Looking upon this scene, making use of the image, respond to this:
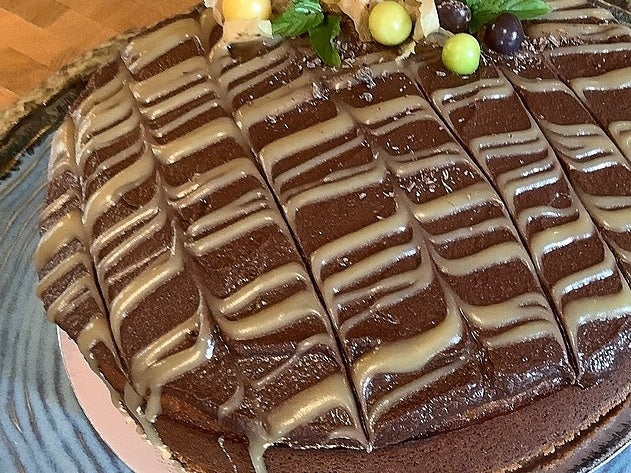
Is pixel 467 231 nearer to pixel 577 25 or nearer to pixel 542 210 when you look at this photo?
pixel 542 210

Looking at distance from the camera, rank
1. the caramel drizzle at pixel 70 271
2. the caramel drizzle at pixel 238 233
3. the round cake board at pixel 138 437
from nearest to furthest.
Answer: the caramel drizzle at pixel 238 233 → the caramel drizzle at pixel 70 271 → the round cake board at pixel 138 437

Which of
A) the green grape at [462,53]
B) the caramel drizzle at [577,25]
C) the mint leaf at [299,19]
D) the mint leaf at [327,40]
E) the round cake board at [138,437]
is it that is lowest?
the round cake board at [138,437]

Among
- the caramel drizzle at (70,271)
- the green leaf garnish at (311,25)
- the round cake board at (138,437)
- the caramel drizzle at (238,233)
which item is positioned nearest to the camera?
the caramel drizzle at (238,233)

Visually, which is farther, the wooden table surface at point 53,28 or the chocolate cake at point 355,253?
the wooden table surface at point 53,28

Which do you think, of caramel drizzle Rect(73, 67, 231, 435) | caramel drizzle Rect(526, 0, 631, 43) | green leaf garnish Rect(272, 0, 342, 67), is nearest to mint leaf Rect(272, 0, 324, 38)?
green leaf garnish Rect(272, 0, 342, 67)

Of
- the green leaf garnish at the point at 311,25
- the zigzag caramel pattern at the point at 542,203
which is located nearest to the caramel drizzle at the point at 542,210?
the zigzag caramel pattern at the point at 542,203

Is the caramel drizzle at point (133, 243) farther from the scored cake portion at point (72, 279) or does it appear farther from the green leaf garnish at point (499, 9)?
the green leaf garnish at point (499, 9)

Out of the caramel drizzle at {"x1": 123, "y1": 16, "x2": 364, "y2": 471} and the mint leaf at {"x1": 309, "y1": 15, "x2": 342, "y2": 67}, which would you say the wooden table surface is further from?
the mint leaf at {"x1": 309, "y1": 15, "x2": 342, "y2": 67}
